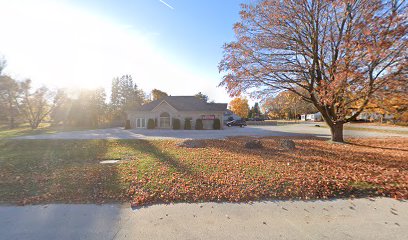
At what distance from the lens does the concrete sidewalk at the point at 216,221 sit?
2.86 m

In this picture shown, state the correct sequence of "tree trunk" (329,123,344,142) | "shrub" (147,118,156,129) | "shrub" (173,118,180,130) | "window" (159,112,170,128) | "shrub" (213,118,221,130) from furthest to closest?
1. "window" (159,112,170,128)
2. "shrub" (147,118,156,129)
3. "shrub" (213,118,221,130)
4. "shrub" (173,118,180,130)
5. "tree trunk" (329,123,344,142)

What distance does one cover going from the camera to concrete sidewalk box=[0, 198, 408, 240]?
286cm

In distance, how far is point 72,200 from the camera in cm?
410

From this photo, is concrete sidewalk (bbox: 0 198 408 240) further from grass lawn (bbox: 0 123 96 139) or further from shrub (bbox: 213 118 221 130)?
shrub (bbox: 213 118 221 130)

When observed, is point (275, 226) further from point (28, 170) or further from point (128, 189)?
point (28, 170)

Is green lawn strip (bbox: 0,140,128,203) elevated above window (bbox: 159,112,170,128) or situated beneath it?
situated beneath

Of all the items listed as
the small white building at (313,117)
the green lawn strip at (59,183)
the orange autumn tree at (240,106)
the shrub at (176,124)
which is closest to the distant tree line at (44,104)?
the shrub at (176,124)

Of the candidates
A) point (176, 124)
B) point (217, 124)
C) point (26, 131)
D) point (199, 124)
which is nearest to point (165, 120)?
point (176, 124)

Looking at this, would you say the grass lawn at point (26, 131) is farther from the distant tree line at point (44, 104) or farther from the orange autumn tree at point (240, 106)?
the orange autumn tree at point (240, 106)

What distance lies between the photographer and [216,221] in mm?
3207

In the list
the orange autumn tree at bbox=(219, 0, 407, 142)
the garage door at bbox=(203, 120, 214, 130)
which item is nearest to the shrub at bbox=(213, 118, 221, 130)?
the garage door at bbox=(203, 120, 214, 130)

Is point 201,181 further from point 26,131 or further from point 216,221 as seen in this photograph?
point 26,131

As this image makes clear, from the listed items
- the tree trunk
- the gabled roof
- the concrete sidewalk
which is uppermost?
the gabled roof

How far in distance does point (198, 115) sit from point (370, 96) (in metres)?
22.6
